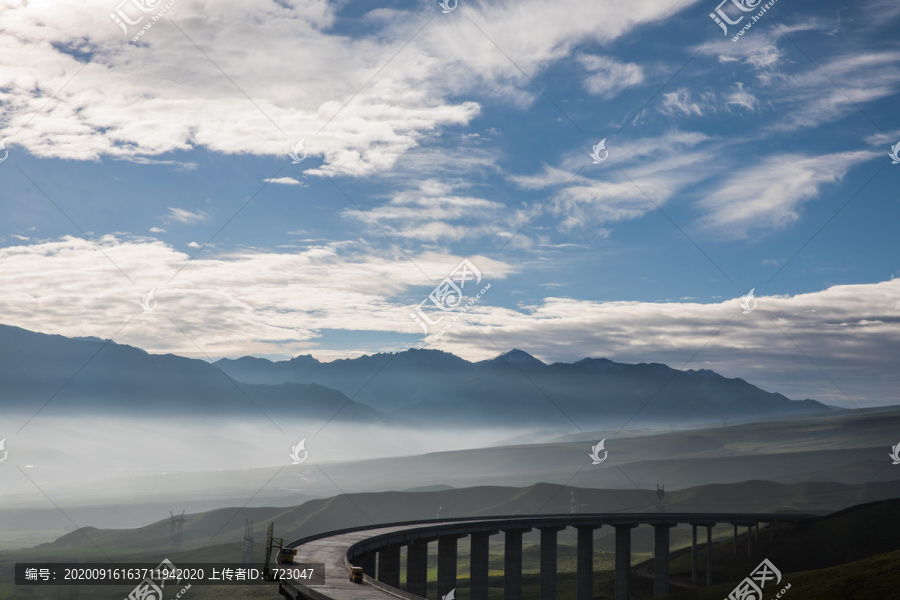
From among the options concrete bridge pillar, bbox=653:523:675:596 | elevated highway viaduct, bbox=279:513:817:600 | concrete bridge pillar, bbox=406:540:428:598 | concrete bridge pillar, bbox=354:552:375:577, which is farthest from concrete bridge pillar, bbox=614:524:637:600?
concrete bridge pillar, bbox=354:552:375:577

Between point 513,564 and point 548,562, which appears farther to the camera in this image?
point 548,562

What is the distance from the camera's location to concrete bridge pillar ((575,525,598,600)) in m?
125

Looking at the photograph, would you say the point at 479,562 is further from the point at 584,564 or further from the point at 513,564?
the point at 584,564

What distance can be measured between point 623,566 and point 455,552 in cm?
4520

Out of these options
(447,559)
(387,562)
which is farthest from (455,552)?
(387,562)

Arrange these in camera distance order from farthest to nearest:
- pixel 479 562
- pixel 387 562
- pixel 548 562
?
pixel 548 562
pixel 479 562
pixel 387 562

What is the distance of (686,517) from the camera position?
14688 cm

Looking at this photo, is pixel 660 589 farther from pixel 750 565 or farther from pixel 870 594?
pixel 870 594

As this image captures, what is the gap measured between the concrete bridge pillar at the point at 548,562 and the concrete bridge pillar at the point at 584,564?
7529 mm

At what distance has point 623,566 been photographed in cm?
13012

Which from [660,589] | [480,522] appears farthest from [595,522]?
[480,522]

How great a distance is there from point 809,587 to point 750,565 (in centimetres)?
6949

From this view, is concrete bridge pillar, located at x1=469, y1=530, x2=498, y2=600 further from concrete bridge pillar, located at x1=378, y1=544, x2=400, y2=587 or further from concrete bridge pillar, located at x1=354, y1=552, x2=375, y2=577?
concrete bridge pillar, located at x1=354, y1=552, x2=375, y2=577

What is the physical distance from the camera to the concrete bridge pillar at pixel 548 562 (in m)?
119
